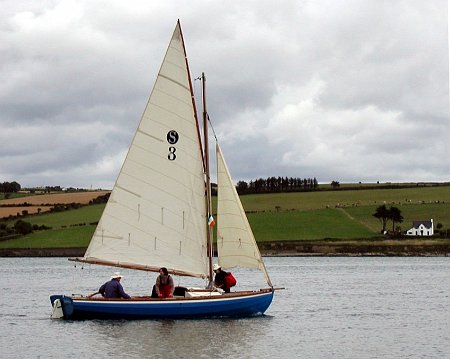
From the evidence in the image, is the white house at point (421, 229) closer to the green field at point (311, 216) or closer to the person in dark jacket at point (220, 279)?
the green field at point (311, 216)

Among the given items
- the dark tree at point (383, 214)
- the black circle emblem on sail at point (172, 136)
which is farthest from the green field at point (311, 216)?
the black circle emblem on sail at point (172, 136)

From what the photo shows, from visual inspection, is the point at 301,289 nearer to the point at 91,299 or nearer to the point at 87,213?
the point at 91,299

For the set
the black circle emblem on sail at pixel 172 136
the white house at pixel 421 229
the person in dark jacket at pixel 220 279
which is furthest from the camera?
the white house at pixel 421 229

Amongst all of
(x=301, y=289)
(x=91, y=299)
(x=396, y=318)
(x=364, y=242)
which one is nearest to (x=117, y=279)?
(x=91, y=299)

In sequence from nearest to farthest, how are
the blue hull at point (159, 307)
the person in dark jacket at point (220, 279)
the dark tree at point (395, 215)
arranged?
the blue hull at point (159, 307)
the person in dark jacket at point (220, 279)
the dark tree at point (395, 215)

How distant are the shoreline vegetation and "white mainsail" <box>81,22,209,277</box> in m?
92.5

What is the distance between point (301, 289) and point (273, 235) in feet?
243

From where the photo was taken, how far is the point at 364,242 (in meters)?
137

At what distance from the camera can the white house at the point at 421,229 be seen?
14425cm

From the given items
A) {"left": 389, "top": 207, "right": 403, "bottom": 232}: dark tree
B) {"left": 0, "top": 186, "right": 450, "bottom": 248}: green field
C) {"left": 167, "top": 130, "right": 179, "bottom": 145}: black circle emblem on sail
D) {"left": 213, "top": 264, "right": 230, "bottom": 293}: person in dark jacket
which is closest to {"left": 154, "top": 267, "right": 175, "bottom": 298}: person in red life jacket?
{"left": 213, "top": 264, "right": 230, "bottom": 293}: person in dark jacket

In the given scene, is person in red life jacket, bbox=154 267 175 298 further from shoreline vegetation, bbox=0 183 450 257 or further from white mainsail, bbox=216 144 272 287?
shoreline vegetation, bbox=0 183 450 257

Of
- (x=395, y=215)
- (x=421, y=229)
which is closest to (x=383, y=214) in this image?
(x=395, y=215)

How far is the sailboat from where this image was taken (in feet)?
137

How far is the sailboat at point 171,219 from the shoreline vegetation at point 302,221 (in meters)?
92.5
